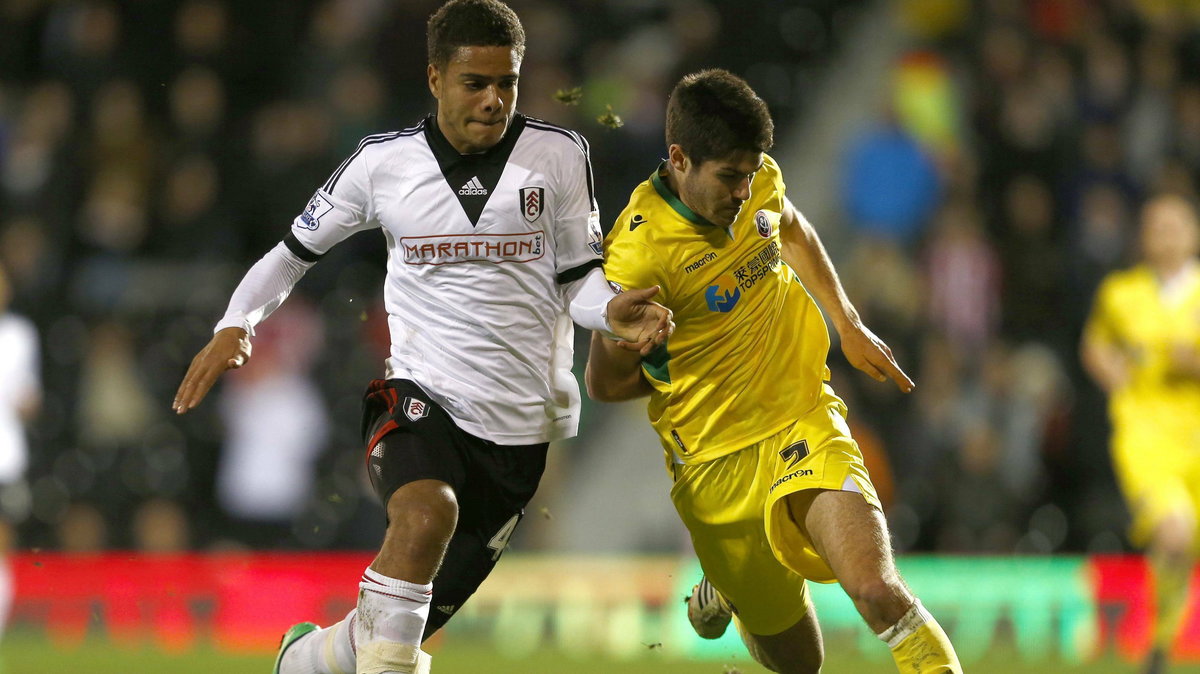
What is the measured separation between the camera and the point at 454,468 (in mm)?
5344

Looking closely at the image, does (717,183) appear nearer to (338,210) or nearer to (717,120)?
(717,120)

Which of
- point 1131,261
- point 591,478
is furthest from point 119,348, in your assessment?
point 1131,261

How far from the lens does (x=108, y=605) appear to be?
10641mm

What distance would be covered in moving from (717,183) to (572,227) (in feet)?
1.73

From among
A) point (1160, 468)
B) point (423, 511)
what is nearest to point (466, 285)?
point (423, 511)

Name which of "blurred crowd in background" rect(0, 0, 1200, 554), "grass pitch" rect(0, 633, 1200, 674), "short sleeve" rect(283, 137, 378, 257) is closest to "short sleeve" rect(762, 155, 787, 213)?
"short sleeve" rect(283, 137, 378, 257)

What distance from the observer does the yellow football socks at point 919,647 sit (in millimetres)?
4855

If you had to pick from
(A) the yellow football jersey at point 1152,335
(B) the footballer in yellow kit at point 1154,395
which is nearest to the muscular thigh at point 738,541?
(B) the footballer in yellow kit at point 1154,395

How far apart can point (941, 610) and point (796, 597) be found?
522cm

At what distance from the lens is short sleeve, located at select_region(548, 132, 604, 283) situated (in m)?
5.48

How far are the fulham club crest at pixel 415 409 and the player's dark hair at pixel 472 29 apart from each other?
43.2 inches

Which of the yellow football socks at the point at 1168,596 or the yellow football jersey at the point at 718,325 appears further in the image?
the yellow football socks at the point at 1168,596

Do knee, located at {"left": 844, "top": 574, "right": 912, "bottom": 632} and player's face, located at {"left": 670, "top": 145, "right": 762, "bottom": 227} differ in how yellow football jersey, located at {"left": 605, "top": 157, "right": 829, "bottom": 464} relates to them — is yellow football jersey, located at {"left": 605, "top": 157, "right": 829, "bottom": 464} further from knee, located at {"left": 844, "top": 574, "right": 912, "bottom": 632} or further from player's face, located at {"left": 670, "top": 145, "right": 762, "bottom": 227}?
knee, located at {"left": 844, "top": 574, "right": 912, "bottom": 632}

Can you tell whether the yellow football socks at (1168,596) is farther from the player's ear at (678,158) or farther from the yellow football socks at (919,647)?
the player's ear at (678,158)
